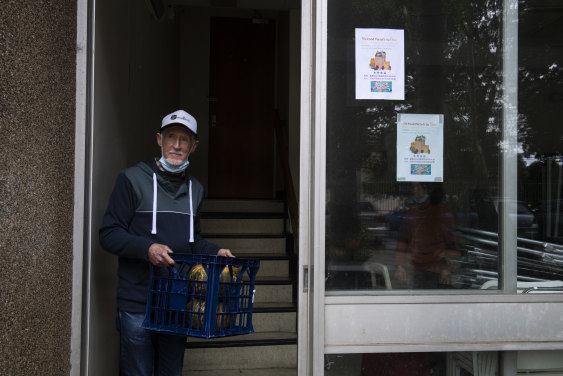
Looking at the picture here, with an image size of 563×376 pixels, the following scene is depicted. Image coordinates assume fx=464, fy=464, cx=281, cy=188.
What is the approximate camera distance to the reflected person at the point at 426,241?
7.37 ft

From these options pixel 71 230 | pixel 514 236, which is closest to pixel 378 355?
pixel 514 236

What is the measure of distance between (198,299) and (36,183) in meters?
0.77

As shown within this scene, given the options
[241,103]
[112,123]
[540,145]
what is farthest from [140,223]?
[241,103]

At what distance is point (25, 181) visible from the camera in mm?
1706

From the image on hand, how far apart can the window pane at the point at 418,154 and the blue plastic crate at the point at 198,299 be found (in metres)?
0.49

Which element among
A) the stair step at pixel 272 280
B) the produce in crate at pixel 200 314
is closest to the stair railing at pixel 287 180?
the stair step at pixel 272 280

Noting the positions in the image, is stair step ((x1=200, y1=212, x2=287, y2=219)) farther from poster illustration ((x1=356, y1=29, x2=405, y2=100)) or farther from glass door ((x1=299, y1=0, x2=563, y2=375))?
poster illustration ((x1=356, y1=29, x2=405, y2=100))

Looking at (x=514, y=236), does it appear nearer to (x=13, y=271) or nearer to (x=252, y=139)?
(x=13, y=271)

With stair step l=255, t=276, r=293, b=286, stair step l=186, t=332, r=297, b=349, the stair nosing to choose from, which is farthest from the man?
the stair nosing

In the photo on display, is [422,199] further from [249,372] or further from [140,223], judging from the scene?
[249,372]

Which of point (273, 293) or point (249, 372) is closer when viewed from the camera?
point (249, 372)

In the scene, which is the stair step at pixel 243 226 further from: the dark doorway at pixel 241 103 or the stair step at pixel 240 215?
the dark doorway at pixel 241 103

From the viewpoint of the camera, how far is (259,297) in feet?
14.1

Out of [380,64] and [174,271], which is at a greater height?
[380,64]
